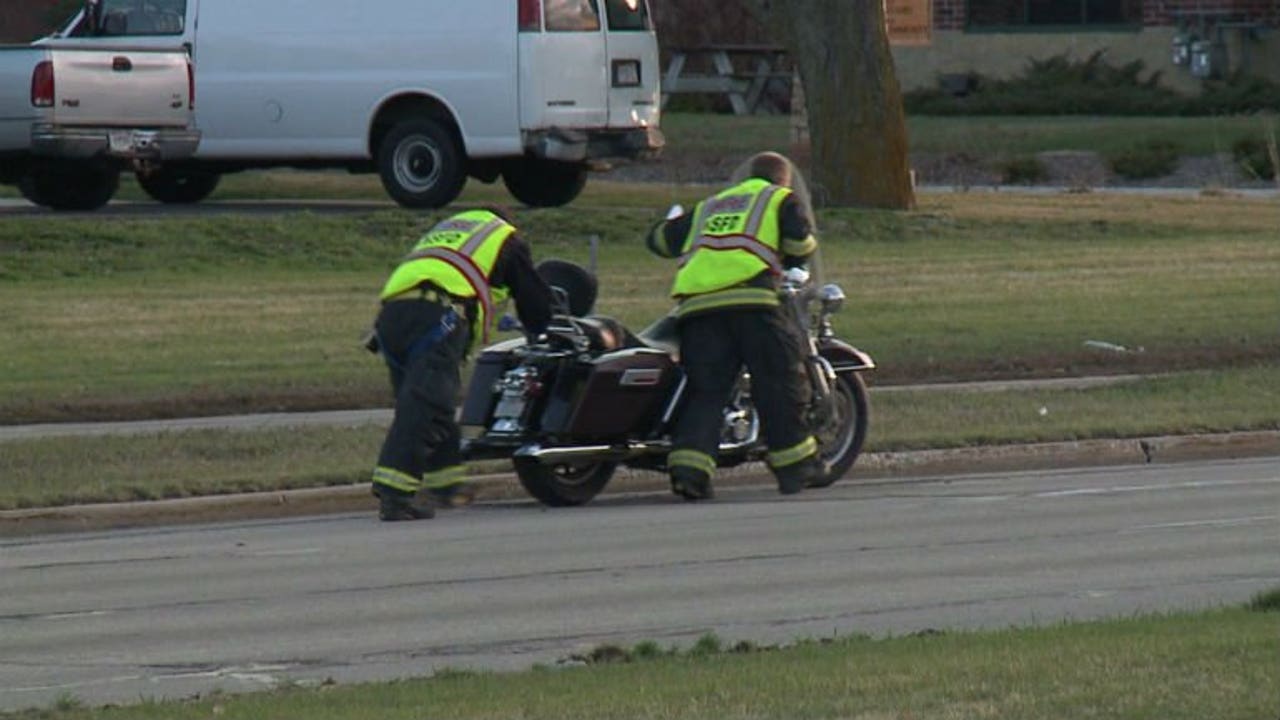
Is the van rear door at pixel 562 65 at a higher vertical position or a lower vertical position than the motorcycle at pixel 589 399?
higher

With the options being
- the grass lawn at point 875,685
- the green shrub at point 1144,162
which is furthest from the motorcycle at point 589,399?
the green shrub at point 1144,162

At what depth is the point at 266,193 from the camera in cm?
3042

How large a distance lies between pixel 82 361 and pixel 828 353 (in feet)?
20.9

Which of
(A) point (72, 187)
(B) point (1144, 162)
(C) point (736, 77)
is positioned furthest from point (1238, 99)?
(A) point (72, 187)

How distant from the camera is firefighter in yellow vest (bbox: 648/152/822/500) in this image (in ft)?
45.2

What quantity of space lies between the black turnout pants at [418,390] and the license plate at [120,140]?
38.1 feet

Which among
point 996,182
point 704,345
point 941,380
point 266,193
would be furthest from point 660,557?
point 996,182

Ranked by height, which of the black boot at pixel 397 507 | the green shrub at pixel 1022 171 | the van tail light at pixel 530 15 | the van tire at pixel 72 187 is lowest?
the green shrub at pixel 1022 171

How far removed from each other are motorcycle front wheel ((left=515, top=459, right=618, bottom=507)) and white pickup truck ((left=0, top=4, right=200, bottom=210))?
11.3m

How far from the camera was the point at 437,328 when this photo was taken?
13.3 meters

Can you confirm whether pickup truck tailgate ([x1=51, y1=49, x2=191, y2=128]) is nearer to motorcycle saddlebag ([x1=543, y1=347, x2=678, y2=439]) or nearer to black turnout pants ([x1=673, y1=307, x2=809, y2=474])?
motorcycle saddlebag ([x1=543, y1=347, x2=678, y2=439])

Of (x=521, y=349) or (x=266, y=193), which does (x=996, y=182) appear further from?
(x=521, y=349)

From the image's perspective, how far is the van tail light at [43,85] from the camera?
24.1 meters

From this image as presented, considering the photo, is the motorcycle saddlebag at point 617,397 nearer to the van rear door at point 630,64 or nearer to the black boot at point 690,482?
the black boot at point 690,482
